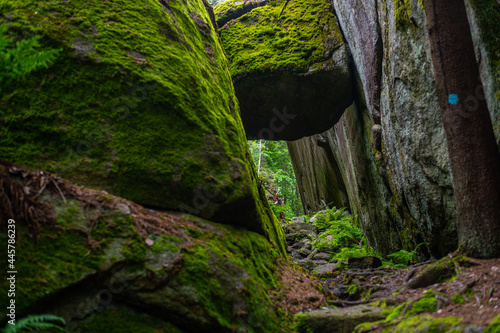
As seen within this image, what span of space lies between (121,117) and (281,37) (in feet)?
19.4

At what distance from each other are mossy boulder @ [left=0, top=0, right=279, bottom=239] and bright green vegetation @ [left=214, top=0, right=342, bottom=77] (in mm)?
3857

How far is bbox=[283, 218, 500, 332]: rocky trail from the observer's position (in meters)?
2.49

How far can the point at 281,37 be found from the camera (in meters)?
8.50

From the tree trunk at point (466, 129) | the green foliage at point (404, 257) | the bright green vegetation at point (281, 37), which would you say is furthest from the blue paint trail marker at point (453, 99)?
the bright green vegetation at point (281, 37)

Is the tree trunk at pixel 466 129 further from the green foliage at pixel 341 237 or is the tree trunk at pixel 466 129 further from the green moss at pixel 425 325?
the green foliage at pixel 341 237

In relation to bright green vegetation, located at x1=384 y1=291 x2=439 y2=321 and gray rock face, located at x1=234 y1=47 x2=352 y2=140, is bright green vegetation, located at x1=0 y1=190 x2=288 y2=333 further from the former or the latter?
gray rock face, located at x1=234 y1=47 x2=352 y2=140

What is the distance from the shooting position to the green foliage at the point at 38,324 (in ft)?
6.73

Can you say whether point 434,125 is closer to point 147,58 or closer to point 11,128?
point 147,58

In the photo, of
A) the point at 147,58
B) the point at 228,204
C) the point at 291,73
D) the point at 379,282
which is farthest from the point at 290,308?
the point at 291,73

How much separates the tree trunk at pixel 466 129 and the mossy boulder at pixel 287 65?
142 inches

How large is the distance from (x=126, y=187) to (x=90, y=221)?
68cm

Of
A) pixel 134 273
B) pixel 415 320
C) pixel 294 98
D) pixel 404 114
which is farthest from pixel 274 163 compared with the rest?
pixel 134 273

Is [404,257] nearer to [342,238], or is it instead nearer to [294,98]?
[294,98]

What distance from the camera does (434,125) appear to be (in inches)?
194
